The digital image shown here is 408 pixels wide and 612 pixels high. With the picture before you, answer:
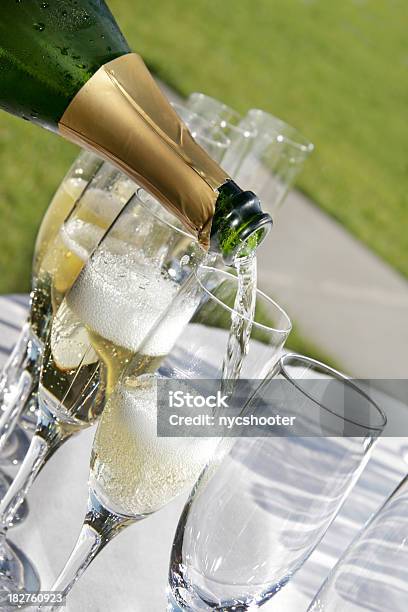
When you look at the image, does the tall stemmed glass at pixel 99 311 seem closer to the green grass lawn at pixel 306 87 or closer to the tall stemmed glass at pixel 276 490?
the tall stemmed glass at pixel 276 490

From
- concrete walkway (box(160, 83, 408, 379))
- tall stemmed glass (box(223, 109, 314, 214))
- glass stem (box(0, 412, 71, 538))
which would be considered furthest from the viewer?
concrete walkway (box(160, 83, 408, 379))

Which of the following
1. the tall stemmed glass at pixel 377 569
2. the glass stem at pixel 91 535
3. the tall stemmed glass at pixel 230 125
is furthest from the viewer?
the tall stemmed glass at pixel 230 125

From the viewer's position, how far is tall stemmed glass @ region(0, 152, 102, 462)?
4.24 feet

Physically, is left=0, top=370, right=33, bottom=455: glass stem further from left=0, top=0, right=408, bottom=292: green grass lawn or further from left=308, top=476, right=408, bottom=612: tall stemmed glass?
left=0, top=0, right=408, bottom=292: green grass lawn

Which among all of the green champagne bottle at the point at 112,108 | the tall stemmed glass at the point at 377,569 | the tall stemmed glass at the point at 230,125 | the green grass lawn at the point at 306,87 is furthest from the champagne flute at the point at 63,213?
the green grass lawn at the point at 306,87

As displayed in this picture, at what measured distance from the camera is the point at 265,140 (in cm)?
187

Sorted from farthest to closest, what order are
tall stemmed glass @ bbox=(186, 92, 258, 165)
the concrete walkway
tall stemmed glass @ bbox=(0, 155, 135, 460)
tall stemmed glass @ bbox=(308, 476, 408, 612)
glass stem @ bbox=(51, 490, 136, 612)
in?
the concrete walkway → tall stemmed glass @ bbox=(186, 92, 258, 165) → tall stemmed glass @ bbox=(0, 155, 135, 460) → glass stem @ bbox=(51, 490, 136, 612) → tall stemmed glass @ bbox=(308, 476, 408, 612)

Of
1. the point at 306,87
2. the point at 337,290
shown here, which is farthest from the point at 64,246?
the point at 306,87

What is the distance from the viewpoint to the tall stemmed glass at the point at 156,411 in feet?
3.06

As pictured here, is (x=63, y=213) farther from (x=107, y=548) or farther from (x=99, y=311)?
(x=107, y=548)

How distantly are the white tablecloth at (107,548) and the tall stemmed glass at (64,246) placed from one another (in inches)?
3.3

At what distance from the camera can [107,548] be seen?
3.79ft

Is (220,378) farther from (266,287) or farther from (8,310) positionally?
(266,287)

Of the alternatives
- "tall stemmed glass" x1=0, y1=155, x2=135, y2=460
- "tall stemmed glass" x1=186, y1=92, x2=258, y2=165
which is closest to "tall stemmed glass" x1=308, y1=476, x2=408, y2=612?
"tall stemmed glass" x1=0, y1=155, x2=135, y2=460
